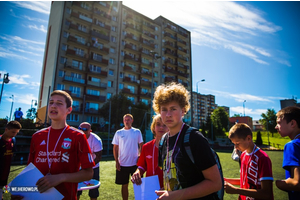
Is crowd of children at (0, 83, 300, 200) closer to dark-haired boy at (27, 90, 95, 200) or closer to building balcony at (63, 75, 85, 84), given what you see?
dark-haired boy at (27, 90, 95, 200)

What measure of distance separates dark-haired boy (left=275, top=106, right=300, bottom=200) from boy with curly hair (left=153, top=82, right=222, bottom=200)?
0.94 metres

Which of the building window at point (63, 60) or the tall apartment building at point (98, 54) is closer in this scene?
the building window at point (63, 60)

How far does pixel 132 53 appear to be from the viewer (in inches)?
1644

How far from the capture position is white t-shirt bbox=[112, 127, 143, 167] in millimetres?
5043

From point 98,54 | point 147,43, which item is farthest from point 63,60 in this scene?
point 147,43

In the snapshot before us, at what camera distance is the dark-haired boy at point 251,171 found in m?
2.10

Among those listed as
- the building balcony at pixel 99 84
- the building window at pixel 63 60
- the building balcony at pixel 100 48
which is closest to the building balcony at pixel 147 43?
the building balcony at pixel 100 48

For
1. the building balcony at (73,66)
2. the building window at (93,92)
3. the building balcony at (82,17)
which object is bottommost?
the building window at (93,92)

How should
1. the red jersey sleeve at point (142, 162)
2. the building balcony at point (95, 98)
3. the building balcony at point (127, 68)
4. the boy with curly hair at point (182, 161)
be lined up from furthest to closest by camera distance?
the building balcony at point (127, 68)
the building balcony at point (95, 98)
the red jersey sleeve at point (142, 162)
the boy with curly hair at point (182, 161)

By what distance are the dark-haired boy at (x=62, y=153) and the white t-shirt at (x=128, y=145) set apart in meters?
2.99

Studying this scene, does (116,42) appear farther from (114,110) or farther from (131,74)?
(114,110)

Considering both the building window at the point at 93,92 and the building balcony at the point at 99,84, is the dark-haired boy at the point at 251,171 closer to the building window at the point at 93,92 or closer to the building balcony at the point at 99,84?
the building balcony at the point at 99,84

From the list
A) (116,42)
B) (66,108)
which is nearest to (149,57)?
(116,42)

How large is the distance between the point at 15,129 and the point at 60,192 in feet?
12.1
